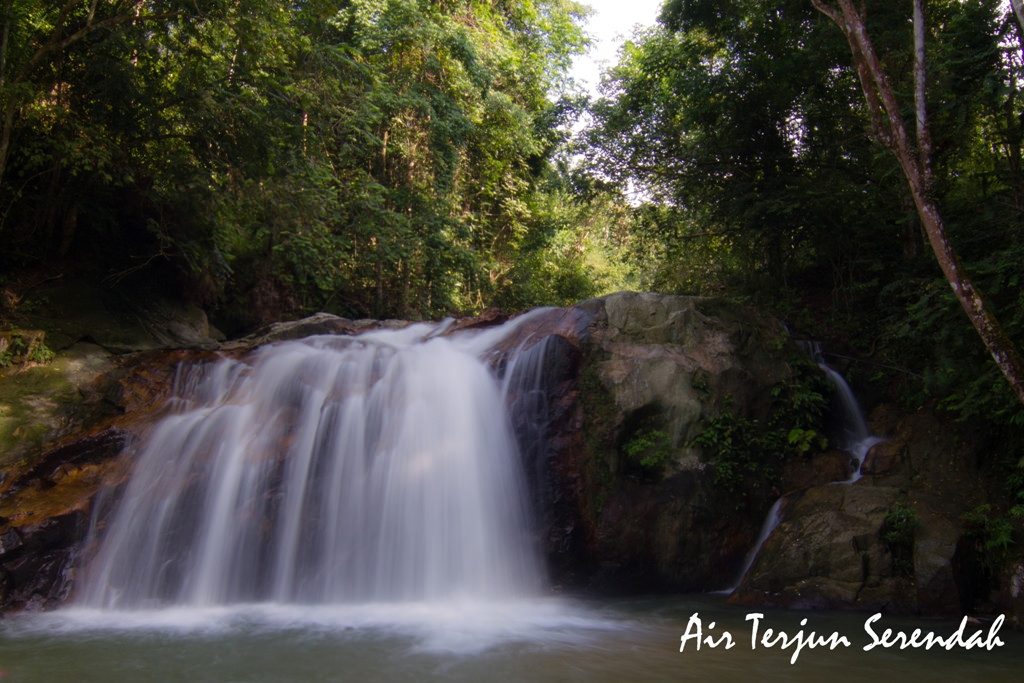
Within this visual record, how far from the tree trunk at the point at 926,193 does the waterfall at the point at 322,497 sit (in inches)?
181

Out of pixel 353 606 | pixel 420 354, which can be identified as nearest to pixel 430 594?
pixel 353 606

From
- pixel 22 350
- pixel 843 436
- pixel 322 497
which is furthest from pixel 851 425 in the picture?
pixel 22 350

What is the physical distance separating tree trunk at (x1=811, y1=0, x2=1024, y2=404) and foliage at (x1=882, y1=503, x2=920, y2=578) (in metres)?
1.52

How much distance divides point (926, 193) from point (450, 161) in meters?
12.2

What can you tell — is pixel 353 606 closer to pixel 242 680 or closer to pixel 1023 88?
pixel 242 680

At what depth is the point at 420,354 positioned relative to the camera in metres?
9.27

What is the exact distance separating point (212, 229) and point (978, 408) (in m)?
10.6

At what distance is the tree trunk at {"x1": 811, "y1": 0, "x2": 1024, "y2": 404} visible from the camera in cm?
595

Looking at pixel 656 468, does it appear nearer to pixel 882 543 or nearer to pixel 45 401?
pixel 882 543

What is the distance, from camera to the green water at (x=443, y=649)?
181 inches

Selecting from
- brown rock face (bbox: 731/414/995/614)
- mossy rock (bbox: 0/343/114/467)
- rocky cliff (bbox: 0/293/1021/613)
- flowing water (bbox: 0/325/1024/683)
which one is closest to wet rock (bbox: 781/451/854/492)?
rocky cliff (bbox: 0/293/1021/613)

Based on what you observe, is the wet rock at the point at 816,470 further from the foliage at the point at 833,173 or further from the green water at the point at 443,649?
the green water at the point at 443,649

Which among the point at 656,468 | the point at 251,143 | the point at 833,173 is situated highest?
the point at 833,173

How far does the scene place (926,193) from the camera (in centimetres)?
626
